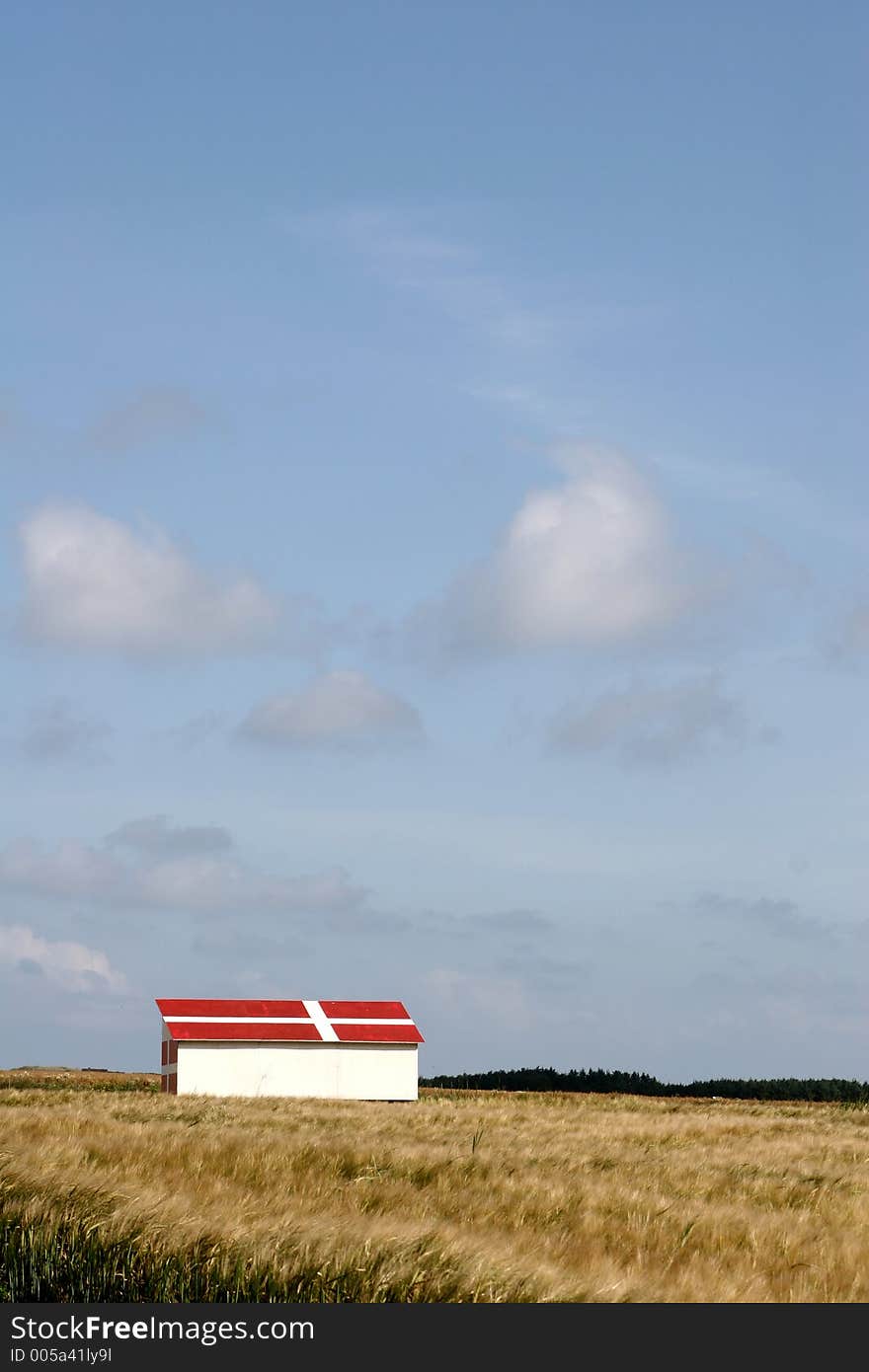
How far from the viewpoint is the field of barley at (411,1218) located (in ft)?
36.2

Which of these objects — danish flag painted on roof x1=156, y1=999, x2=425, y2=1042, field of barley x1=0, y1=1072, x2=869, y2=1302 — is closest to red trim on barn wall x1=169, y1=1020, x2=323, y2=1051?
danish flag painted on roof x1=156, y1=999, x2=425, y2=1042

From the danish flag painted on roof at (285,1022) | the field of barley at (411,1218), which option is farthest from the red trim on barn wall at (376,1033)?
the field of barley at (411,1218)

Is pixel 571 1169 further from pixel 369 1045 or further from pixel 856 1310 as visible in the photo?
pixel 369 1045

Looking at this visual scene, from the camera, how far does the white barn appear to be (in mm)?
60750

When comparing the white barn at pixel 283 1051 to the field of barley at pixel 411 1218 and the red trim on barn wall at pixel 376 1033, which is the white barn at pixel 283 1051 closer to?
the red trim on barn wall at pixel 376 1033

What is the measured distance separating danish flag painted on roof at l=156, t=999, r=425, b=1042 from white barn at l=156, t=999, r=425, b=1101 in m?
0.04

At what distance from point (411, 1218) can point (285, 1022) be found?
49309mm

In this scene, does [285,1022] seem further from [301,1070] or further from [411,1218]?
[411,1218]

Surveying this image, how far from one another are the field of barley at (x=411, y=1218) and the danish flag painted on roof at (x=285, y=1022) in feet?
108

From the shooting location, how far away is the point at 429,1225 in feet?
41.7

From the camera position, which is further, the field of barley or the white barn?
the white barn

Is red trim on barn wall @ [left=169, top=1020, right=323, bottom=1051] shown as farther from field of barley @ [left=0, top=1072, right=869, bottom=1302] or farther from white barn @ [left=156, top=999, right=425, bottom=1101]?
field of barley @ [left=0, top=1072, right=869, bottom=1302]

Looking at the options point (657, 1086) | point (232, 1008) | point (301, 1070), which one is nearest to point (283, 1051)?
point (301, 1070)

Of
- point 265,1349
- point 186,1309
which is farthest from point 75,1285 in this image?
point 265,1349
